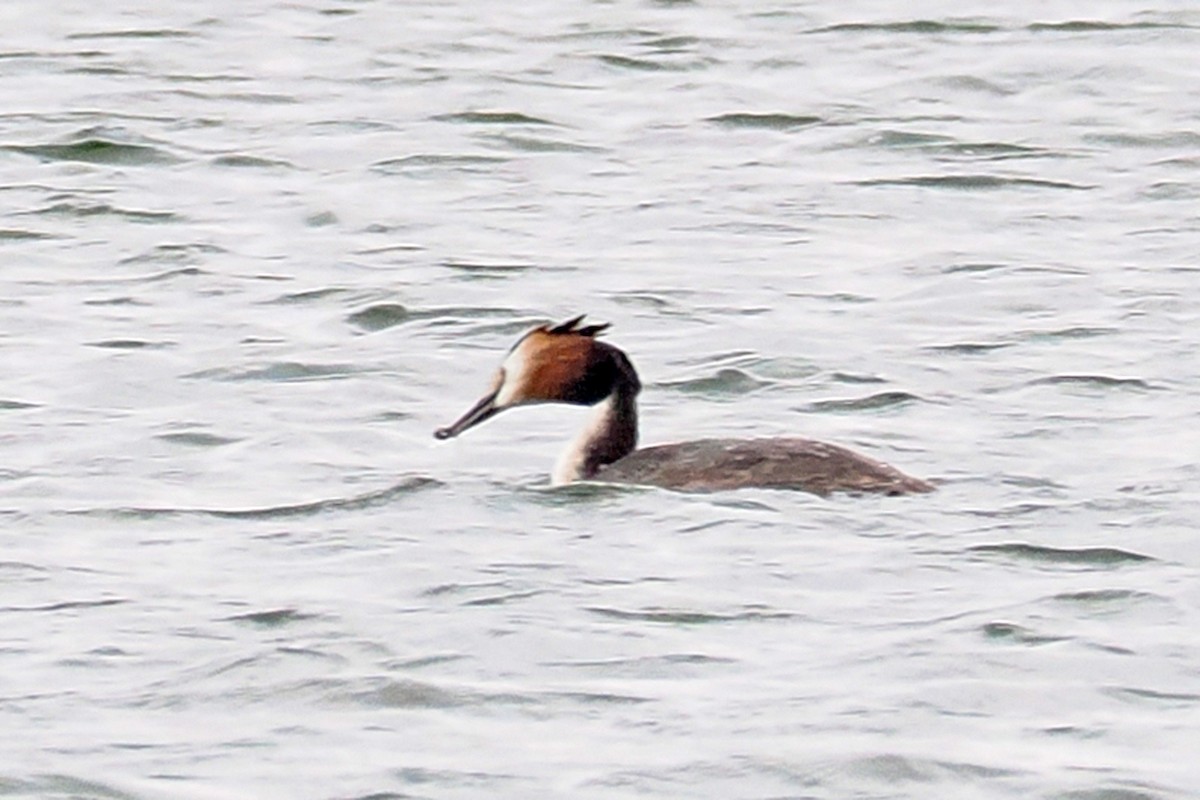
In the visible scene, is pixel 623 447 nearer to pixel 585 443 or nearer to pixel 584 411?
pixel 585 443

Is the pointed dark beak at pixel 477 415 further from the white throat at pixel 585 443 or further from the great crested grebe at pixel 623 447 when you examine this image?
the white throat at pixel 585 443

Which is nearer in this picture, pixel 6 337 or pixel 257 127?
pixel 6 337

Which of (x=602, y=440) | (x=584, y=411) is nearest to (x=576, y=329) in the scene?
(x=602, y=440)

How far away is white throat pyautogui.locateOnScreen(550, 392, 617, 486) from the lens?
10977 mm

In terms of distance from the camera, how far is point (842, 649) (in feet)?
29.8

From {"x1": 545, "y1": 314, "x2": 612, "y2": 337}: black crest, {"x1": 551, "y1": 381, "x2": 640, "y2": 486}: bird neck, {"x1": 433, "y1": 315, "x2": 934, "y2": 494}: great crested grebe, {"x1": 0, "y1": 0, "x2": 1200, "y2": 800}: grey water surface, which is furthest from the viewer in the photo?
{"x1": 545, "y1": 314, "x2": 612, "y2": 337}: black crest

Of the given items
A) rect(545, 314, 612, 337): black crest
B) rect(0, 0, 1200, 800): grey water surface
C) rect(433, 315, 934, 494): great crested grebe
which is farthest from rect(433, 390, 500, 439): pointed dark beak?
rect(545, 314, 612, 337): black crest

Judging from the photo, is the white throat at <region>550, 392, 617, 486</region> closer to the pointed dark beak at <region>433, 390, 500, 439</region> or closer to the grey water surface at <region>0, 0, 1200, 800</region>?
the grey water surface at <region>0, 0, 1200, 800</region>

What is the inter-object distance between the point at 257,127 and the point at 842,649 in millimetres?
10286

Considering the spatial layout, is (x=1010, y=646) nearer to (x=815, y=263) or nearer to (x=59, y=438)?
(x=59, y=438)

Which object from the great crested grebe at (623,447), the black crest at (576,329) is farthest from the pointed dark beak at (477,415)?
the black crest at (576,329)

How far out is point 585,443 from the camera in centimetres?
1098

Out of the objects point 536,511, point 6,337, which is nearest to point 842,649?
point 536,511

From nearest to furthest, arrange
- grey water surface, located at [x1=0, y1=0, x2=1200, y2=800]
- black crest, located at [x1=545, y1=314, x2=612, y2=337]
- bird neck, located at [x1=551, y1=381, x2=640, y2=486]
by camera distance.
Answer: grey water surface, located at [x1=0, y1=0, x2=1200, y2=800], bird neck, located at [x1=551, y1=381, x2=640, y2=486], black crest, located at [x1=545, y1=314, x2=612, y2=337]
